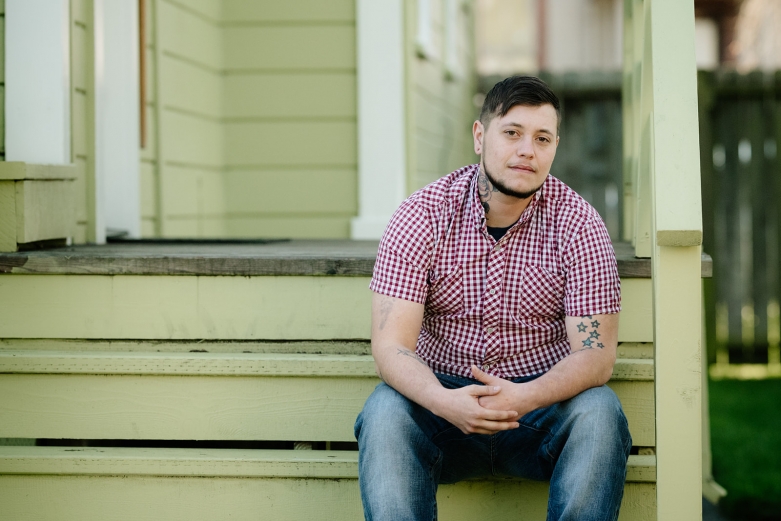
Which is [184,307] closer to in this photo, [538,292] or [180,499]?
[180,499]

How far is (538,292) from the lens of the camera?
82.3 inches

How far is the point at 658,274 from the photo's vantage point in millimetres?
1864

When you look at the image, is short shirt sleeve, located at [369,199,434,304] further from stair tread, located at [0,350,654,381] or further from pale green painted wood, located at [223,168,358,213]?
pale green painted wood, located at [223,168,358,213]

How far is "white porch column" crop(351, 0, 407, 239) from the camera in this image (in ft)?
13.1

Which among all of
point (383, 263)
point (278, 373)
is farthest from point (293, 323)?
point (383, 263)

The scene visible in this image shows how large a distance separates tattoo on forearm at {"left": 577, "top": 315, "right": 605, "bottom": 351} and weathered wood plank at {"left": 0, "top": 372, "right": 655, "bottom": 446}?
0.56 meters

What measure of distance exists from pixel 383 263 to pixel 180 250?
32.8 inches

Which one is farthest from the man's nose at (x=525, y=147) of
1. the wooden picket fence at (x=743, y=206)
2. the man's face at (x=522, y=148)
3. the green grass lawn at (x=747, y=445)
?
the wooden picket fence at (x=743, y=206)

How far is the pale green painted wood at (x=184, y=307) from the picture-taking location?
2342mm

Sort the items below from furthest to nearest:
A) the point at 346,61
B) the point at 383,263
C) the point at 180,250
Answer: the point at 346,61 → the point at 180,250 → the point at 383,263

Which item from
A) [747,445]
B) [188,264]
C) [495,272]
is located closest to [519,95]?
[495,272]

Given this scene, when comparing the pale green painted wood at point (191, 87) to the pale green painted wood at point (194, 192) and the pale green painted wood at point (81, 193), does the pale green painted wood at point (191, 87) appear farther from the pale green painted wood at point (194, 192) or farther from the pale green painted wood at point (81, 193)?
the pale green painted wood at point (81, 193)

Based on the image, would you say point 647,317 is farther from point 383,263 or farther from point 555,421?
point 383,263

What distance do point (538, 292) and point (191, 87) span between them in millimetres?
2306
